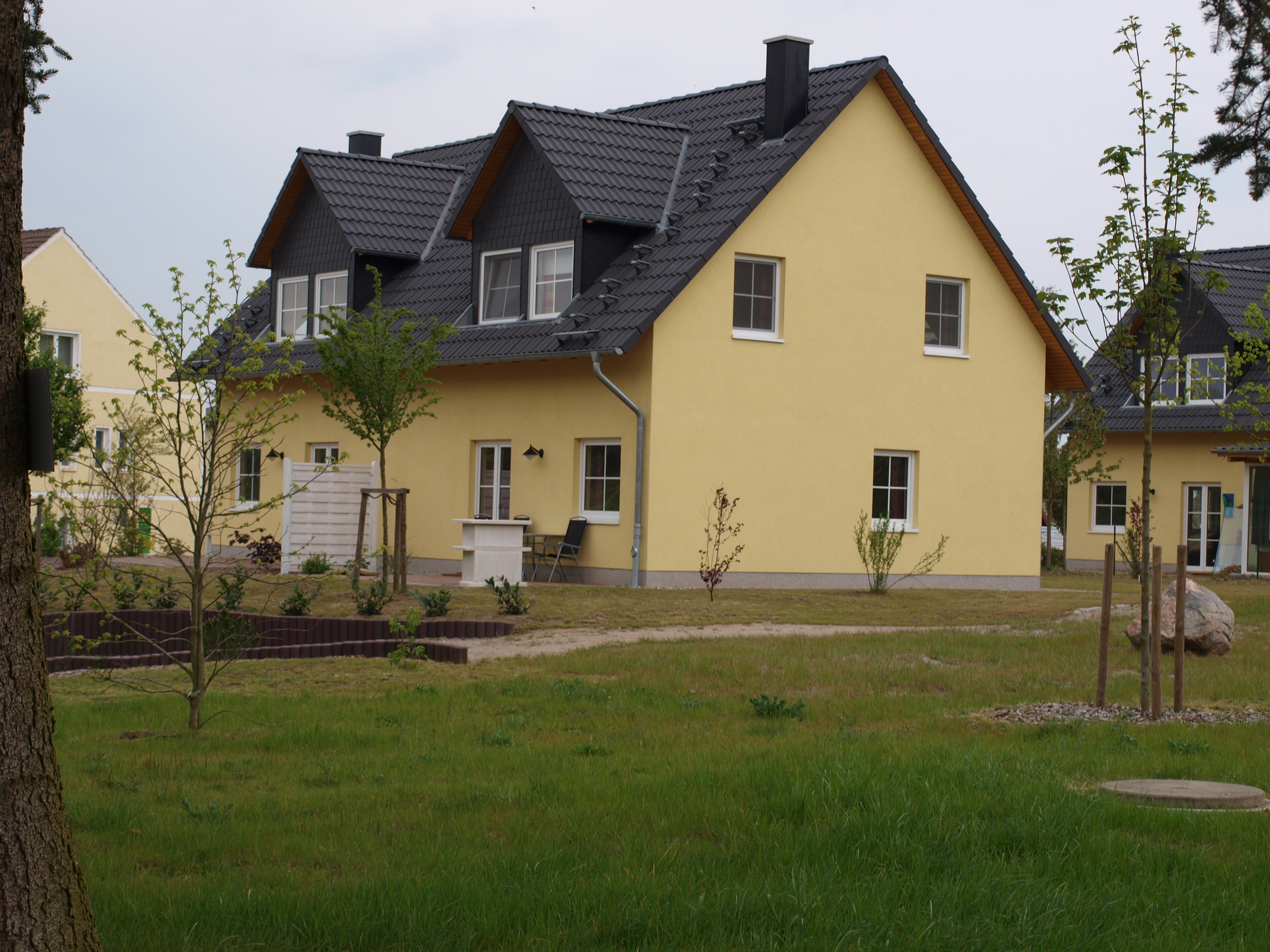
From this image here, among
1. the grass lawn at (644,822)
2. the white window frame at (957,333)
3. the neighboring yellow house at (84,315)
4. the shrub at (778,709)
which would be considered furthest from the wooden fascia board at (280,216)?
the shrub at (778,709)

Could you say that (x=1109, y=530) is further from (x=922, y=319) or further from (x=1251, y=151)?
(x=1251, y=151)

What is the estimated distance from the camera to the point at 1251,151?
46.4 ft

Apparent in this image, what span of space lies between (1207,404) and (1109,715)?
89.1 ft

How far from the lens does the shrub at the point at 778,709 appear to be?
30.3 ft

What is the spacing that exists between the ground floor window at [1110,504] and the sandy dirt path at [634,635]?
21866 millimetres

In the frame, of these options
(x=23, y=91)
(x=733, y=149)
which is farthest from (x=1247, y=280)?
(x=23, y=91)

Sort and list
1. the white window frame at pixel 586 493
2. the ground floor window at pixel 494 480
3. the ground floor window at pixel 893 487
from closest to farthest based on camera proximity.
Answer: the white window frame at pixel 586 493 → the ground floor window at pixel 893 487 → the ground floor window at pixel 494 480

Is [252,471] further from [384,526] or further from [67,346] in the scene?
[67,346]

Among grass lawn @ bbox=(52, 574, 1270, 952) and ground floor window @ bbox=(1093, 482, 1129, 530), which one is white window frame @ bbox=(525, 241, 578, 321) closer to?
grass lawn @ bbox=(52, 574, 1270, 952)

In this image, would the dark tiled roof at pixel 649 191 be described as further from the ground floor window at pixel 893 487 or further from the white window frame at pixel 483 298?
the ground floor window at pixel 893 487

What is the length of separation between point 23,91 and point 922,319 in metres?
21.2

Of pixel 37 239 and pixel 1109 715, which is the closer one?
pixel 1109 715

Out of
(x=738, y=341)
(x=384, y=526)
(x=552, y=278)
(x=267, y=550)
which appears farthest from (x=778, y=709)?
(x=267, y=550)

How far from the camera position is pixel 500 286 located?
24094mm
